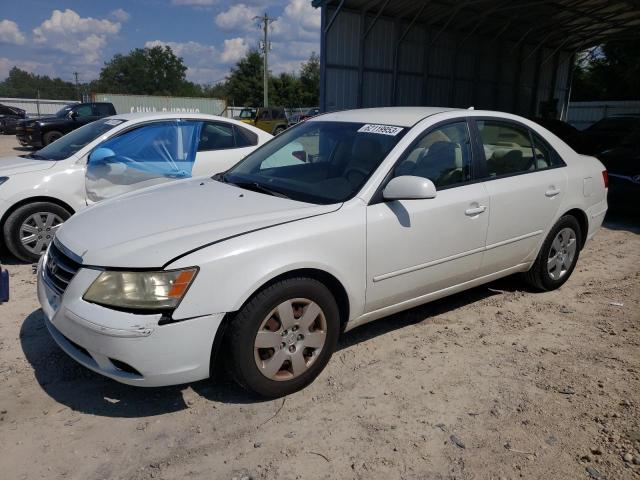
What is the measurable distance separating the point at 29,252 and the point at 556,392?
198 inches

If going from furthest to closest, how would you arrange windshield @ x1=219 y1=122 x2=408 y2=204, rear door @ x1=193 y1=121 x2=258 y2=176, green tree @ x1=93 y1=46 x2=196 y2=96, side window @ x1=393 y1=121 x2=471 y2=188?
green tree @ x1=93 y1=46 x2=196 y2=96
rear door @ x1=193 y1=121 x2=258 y2=176
side window @ x1=393 y1=121 x2=471 y2=188
windshield @ x1=219 y1=122 x2=408 y2=204

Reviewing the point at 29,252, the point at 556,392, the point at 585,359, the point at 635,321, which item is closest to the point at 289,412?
the point at 556,392

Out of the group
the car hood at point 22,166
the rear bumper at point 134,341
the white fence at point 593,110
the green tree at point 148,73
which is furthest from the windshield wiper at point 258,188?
the green tree at point 148,73

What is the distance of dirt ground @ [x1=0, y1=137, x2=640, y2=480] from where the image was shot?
246cm

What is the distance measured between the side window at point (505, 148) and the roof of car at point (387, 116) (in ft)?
1.31

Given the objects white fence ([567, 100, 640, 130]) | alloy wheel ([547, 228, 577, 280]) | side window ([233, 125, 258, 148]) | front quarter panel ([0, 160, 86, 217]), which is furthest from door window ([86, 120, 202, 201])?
white fence ([567, 100, 640, 130])

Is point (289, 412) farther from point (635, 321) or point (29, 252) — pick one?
point (29, 252)

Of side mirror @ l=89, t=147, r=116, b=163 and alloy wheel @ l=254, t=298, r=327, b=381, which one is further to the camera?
side mirror @ l=89, t=147, r=116, b=163

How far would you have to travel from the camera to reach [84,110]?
61.6 ft

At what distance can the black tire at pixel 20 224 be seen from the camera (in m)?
5.14

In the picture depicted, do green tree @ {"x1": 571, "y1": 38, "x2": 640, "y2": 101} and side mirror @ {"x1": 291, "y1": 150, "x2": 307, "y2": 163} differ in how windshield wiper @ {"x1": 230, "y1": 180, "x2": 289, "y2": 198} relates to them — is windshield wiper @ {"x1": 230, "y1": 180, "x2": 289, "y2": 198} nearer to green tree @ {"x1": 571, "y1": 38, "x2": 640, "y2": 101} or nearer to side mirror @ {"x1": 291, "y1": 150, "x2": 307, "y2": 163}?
side mirror @ {"x1": 291, "y1": 150, "x2": 307, "y2": 163}

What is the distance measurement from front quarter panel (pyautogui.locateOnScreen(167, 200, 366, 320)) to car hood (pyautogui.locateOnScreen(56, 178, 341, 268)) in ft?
0.25

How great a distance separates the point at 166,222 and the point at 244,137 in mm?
3779

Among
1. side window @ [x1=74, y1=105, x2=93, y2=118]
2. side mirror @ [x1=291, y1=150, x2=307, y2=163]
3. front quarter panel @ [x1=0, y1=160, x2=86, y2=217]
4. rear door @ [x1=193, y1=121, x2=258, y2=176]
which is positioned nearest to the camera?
side mirror @ [x1=291, y1=150, x2=307, y2=163]
